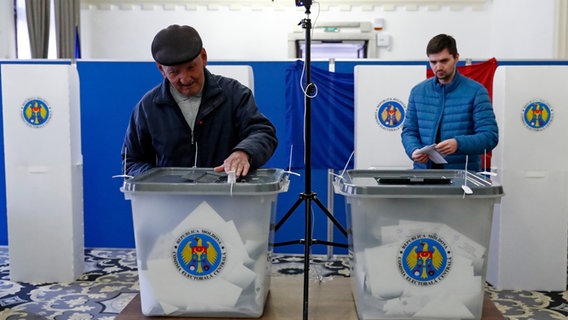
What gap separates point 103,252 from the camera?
4.36m

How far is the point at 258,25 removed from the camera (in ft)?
26.2

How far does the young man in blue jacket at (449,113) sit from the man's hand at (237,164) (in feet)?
4.31

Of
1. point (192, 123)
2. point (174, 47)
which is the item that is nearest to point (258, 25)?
point (192, 123)

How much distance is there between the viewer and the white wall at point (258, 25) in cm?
793

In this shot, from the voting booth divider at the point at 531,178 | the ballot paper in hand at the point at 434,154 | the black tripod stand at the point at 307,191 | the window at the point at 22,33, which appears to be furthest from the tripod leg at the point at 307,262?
the window at the point at 22,33

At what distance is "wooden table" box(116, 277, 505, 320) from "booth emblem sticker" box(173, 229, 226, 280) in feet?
0.38

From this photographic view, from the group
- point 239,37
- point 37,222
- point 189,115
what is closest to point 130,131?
point 189,115

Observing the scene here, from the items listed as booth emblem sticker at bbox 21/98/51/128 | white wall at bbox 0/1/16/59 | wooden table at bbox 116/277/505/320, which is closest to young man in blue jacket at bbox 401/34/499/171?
wooden table at bbox 116/277/505/320

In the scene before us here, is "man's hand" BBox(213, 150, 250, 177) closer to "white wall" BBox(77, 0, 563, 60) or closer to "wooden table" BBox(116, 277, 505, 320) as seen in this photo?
"wooden table" BBox(116, 277, 505, 320)

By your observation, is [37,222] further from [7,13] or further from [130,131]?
[7,13]

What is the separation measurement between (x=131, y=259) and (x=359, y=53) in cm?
522

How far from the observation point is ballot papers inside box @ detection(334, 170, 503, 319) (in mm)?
1074

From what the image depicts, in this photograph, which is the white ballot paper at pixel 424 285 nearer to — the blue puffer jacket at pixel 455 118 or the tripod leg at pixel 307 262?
the tripod leg at pixel 307 262

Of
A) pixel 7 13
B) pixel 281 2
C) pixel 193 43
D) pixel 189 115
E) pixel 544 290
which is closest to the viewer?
pixel 193 43
